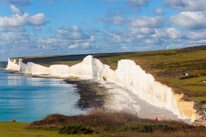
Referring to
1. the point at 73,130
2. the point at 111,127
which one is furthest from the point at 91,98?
the point at 73,130

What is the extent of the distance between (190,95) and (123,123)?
12263 mm

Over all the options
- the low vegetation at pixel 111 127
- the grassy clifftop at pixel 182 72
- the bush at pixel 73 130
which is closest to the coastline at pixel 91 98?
the low vegetation at pixel 111 127

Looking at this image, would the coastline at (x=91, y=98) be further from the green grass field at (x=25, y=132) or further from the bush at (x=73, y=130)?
the bush at (x=73, y=130)

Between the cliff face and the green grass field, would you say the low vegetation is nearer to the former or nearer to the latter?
the green grass field

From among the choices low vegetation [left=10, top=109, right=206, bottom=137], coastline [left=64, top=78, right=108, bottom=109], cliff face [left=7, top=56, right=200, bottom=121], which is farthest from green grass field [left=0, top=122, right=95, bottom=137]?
cliff face [left=7, top=56, right=200, bottom=121]

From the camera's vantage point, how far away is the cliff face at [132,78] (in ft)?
92.5

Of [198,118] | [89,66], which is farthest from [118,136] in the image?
[89,66]

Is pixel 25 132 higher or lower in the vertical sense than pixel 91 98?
higher

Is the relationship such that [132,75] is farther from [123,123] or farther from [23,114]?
[123,123]

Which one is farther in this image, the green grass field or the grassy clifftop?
the grassy clifftop

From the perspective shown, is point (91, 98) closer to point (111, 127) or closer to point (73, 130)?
point (111, 127)

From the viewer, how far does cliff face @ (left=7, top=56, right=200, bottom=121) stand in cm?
2819

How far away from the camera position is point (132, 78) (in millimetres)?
63594

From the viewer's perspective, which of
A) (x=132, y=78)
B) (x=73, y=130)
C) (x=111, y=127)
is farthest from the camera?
(x=132, y=78)
